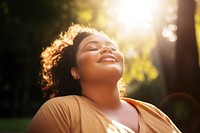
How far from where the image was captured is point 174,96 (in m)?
8.16

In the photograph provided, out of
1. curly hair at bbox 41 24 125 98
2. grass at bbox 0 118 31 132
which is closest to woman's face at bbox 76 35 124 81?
curly hair at bbox 41 24 125 98

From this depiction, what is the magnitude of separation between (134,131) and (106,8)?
1260 cm

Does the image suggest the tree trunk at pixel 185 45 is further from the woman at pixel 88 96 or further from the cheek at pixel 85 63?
→ the cheek at pixel 85 63

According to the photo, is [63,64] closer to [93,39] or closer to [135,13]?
[93,39]

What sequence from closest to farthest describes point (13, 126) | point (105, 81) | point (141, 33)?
point (105, 81) → point (141, 33) → point (13, 126)

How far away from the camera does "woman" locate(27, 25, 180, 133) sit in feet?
9.48

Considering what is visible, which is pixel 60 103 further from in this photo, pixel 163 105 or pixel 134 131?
pixel 163 105

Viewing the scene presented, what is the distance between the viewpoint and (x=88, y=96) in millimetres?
3309

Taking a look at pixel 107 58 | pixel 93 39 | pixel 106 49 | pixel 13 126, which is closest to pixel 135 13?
pixel 13 126

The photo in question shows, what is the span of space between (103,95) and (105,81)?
109 millimetres

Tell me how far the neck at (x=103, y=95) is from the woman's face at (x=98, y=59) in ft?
0.25

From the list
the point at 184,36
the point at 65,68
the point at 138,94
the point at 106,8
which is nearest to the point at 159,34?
the point at 184,36

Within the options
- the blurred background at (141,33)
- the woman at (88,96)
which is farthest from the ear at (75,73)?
the blurred background at (141,33)

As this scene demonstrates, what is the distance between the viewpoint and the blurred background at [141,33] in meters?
8.00
